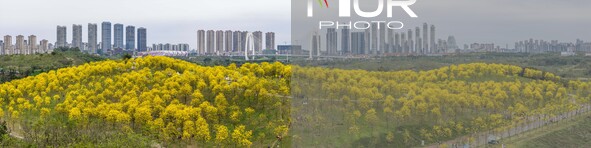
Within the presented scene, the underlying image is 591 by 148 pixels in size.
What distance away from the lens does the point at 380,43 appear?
11219 mm

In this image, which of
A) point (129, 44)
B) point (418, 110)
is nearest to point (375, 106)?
point (418, 110)

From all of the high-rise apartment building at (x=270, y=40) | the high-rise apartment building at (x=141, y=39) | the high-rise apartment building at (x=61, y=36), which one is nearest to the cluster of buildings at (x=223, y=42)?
the high-rise apartment building at (x=270, y=40)

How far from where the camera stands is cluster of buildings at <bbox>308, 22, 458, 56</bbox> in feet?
32.9

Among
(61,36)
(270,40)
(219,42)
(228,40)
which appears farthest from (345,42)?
(61,36)

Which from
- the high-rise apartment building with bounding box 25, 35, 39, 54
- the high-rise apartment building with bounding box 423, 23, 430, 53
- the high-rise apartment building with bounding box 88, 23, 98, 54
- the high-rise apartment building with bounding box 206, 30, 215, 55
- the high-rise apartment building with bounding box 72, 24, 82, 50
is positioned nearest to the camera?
the high-rise apartment building with bounding box 423, 23, 430, 53

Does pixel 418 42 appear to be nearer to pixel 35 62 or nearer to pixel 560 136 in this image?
pixel 560 136

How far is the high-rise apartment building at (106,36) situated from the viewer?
38.0 m

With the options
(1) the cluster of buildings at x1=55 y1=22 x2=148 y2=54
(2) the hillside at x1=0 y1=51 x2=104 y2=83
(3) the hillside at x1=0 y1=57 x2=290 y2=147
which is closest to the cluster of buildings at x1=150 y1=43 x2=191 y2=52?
(1) the cluster of buildings at x1=55 y1=22 x2=148 y2=54

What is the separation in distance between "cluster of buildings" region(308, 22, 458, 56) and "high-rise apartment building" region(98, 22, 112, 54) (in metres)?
30.1

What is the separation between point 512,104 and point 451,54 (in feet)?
5.92

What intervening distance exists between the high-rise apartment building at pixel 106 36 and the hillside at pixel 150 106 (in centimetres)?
2783

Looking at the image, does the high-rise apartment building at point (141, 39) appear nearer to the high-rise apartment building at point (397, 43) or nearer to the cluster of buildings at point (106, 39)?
the cluster of buildings at point (106, 39)

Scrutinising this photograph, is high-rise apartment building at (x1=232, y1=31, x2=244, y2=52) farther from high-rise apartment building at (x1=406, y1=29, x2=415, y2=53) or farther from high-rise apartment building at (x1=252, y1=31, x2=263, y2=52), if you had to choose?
high-rise apartment building at (x1=406, y1=29, x2=415, y2=53)

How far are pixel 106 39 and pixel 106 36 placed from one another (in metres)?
0.25
